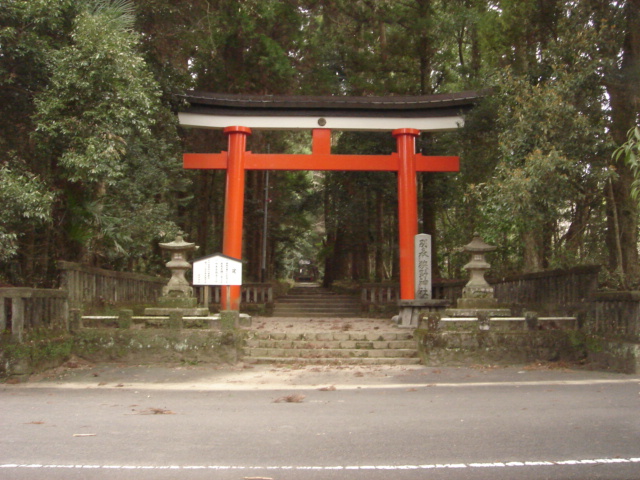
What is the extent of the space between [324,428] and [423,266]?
29.9 feet

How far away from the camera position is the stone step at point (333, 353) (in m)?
10.5

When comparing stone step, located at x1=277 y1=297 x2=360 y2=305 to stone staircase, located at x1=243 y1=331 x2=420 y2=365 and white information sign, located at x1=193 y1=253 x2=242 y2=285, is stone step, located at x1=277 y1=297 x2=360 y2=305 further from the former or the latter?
white information sign, located at x1=193 y1=253 x2=242 y2=285

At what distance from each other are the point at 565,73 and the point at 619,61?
1222 millimetres

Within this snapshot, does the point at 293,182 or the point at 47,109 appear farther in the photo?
the point at 293,182

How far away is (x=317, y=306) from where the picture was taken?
20.4 metres

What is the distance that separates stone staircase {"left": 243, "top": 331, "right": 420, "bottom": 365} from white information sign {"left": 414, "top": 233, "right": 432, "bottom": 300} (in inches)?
111

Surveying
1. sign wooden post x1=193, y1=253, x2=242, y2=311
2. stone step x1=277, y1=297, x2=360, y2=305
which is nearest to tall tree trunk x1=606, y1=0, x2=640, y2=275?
sign wooden post x1=193, y1=253, x2=242, y2=311

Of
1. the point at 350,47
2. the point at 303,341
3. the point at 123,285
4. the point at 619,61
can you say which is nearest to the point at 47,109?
the point at 123,285

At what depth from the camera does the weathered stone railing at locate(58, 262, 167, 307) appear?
9.76 m

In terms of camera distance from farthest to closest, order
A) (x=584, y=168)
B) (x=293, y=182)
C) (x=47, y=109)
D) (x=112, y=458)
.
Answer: (x=293, y=182) → (x=584, y=168) → (x=47, y=109) → (x=112, y=458)

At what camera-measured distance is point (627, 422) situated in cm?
548

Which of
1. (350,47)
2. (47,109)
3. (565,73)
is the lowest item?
(47,109)

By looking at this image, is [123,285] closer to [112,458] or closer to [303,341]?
[303,341]

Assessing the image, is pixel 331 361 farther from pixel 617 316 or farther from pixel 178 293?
pixel 617 316
